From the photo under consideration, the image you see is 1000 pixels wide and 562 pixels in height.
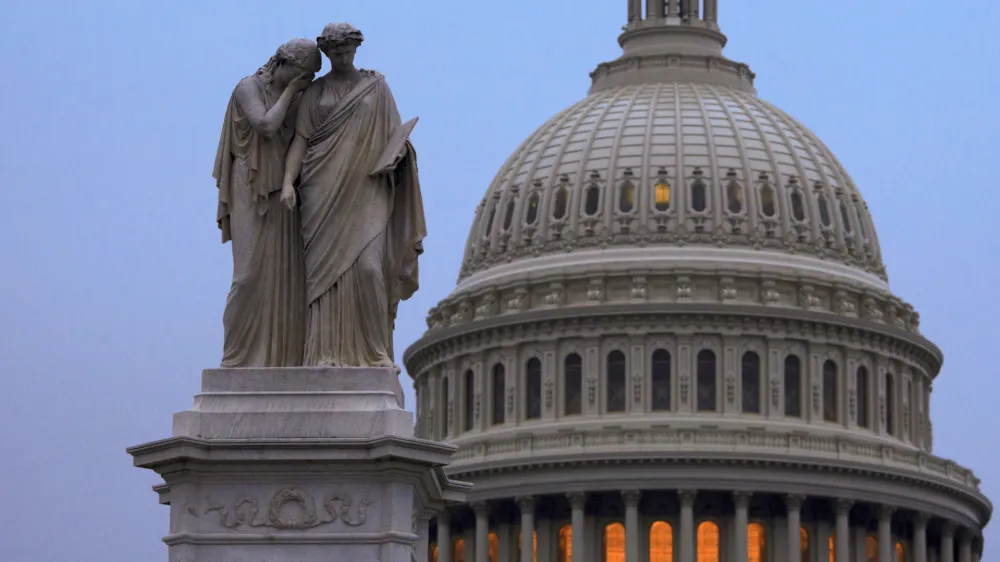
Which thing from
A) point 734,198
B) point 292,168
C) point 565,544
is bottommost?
point 292,168

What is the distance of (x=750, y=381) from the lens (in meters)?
149

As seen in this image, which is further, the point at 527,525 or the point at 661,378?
the point at 661,378

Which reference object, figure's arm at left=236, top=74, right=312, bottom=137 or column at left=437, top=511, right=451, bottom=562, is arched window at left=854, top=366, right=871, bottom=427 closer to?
column at left=437, top=511, right=451, bottom=562

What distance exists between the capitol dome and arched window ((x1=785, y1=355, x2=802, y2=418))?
11 centimetres

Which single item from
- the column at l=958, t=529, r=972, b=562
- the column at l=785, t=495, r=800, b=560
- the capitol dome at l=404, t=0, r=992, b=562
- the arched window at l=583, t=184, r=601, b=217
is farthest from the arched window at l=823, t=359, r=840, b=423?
the arched window at l=583, t=184, r=601, b=217

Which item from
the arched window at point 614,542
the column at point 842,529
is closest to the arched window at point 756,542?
the column at point 842,529

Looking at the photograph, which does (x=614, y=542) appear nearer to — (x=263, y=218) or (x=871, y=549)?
(x=871, y=549)

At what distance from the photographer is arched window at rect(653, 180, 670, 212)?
503ft

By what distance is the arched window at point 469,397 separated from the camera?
503ft

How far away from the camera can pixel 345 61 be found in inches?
878

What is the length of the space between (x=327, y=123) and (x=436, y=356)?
136 meters

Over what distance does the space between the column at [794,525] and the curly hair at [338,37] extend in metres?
124

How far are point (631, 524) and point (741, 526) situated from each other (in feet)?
17.6

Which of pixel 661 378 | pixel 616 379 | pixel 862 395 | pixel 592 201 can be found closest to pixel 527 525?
pixel 616 379
